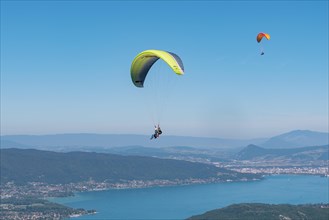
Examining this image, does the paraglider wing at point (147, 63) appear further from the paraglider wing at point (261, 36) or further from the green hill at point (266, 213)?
the green hill at point (266, 213)

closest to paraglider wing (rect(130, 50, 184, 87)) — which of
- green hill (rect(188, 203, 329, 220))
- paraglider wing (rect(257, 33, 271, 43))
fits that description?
paraglider wing (rect(257, 33, 271, 43))

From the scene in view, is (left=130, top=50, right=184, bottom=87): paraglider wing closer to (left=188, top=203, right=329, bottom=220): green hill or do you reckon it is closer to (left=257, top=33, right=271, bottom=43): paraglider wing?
(left=257, top=33, right=271, bottom=43): paraglider wing

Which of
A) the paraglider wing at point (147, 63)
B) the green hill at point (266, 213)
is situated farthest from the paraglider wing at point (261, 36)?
the green hill at point (266, 213)

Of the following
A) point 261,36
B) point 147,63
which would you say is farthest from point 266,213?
point 147,63

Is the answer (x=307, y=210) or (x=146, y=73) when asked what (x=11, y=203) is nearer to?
(x=307, y=210)

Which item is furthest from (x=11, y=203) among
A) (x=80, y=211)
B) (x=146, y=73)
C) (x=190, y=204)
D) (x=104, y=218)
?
(x=146, y=73)

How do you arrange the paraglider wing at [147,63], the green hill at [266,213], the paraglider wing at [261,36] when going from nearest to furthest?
the paraglider wing at [147,63], the paraglider wing at [261,36], the green hill at [266,213]
